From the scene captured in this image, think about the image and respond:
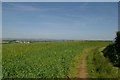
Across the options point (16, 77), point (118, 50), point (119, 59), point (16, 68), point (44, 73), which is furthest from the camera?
point (118, 50)

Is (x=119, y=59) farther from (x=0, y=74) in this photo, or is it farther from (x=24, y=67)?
(x=0, y=74)

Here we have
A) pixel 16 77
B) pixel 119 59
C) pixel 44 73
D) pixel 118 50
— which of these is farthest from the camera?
pixel 118 50

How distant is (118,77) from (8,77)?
5448mm

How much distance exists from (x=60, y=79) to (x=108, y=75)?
8.43 ft

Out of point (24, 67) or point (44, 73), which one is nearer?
point (44, 73)

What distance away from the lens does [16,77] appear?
545 inches

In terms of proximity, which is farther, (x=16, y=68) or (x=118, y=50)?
(x=118, y=50)

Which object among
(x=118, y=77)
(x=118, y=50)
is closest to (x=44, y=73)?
(x=118, y=77)

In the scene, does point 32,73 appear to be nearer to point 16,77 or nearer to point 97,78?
point 16,77

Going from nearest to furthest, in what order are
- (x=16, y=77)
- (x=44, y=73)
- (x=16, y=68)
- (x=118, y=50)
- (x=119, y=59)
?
(x=16, y=77)
(x=44, y=73)
(x=16, y=68)
(x=119, y=59)
(x=118, y=50)

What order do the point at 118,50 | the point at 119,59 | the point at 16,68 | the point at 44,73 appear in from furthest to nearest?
1. the point at 118,50
2. the point at 119,59
3. the point at 16,68
4. the point at 44,73

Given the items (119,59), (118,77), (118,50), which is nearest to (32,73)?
(118,77)

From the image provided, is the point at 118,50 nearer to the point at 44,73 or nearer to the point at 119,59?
the point at 119,59

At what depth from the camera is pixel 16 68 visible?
630 inches
